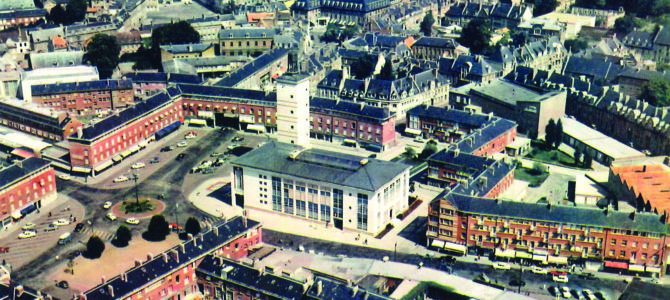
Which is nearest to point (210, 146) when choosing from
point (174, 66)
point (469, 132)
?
point (174, 66)

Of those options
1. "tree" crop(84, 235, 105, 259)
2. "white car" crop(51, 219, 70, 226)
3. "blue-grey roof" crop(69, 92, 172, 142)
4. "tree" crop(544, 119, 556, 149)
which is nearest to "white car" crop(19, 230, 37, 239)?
"white car" crop(51, 219, 70, 226)

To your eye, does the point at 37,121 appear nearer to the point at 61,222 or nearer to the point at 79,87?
the point at 79,87

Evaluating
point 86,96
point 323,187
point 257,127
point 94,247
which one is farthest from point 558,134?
point 86,96

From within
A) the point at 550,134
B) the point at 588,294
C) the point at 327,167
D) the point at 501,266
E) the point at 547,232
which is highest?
the point at 327,167

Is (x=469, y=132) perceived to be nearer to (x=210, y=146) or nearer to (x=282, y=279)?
(x=210, y=146)

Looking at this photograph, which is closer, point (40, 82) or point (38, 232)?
point (38, 232)

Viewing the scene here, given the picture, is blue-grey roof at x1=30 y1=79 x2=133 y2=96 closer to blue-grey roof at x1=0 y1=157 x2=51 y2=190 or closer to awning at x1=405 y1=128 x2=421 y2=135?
blue-grey roof at x1=0 y1=157 x2=51 y2=190
